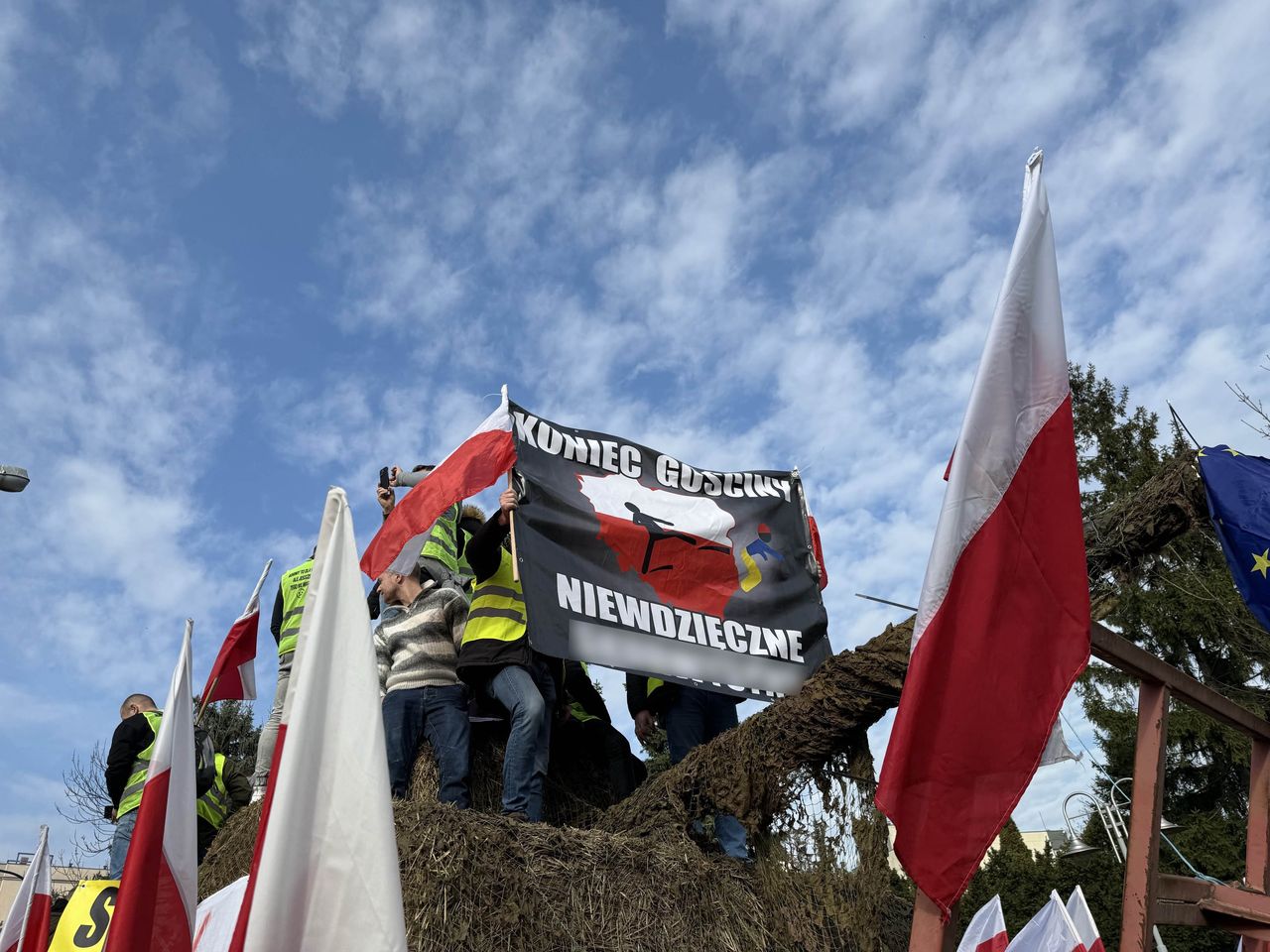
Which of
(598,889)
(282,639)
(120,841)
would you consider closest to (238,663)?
(282,639)

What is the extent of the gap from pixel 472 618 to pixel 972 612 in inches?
149

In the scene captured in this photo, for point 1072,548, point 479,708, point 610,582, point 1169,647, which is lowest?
point 1072,548

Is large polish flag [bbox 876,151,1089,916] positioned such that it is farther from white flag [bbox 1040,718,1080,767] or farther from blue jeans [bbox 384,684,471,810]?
blue jeans [bbox 384,684,471,810]

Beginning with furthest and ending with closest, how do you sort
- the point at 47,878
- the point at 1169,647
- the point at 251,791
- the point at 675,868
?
the point at 1169,647 → the point at 251,791 → the point at 47,878 → the point at 675,868

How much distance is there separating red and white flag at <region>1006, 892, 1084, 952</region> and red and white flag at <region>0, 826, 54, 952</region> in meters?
6.01

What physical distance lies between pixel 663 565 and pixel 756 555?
0.77 meters

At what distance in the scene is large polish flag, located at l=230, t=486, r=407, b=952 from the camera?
2.72 m

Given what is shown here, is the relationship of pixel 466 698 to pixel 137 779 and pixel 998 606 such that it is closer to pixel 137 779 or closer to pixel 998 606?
pixel 137 779

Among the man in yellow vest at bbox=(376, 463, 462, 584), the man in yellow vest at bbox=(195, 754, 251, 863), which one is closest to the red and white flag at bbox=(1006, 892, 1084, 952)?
the man in yellow vest at bbox=(376, 463, 462, 584)

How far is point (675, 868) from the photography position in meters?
5.96

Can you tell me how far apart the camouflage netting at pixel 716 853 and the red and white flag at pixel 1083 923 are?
5.67ft

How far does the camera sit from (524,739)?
246 inches

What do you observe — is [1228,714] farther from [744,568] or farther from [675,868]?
[744,568]

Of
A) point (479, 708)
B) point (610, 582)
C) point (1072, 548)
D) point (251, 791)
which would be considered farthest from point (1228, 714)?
point (251, 791)
